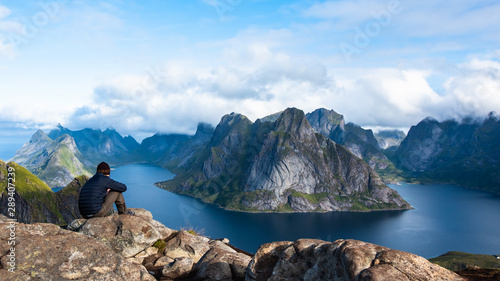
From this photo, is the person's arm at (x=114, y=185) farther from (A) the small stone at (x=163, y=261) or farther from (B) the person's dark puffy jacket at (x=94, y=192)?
(A) the small stone at (x=163, y=261)

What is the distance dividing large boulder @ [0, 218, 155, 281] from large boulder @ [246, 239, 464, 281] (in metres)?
6.60

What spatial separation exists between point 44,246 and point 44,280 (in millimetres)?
1859

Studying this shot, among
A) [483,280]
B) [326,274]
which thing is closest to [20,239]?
[326,274]

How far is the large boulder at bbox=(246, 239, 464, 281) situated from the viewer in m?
10.1

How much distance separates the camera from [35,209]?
195000 millimetres

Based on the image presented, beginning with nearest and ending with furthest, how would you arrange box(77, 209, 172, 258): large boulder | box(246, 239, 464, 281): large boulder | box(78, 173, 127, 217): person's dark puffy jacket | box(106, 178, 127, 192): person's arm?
box(246, 239, 464, 281): large boulder
box(78, 173, 127, 217): person's dark puffy jacket
box(77, 209, 172, 258): large boulder
box(106, 178, 127, 192): person's arm

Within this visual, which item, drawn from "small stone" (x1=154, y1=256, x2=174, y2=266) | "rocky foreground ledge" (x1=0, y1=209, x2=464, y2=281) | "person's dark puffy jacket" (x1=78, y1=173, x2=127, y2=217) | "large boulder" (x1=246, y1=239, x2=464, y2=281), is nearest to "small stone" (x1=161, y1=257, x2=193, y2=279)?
"rocky foreground ledge" (x1=0, y1=209, x2=464, y2=281)

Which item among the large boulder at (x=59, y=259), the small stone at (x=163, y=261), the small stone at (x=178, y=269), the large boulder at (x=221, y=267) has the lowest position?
the small stone at (x=163, y=261)

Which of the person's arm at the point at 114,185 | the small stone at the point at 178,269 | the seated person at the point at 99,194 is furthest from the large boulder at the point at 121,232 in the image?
the small stone at the point at 178,269

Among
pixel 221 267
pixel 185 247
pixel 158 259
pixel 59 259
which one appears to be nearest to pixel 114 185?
pixel 158 259

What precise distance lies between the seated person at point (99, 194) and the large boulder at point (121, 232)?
61 centimetres

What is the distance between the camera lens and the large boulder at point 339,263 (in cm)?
1006

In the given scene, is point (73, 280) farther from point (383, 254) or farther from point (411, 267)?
point (411, 267)

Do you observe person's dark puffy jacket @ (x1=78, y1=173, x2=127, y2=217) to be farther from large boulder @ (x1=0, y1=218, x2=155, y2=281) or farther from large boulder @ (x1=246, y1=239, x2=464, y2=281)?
large boulder @ (x1=246, y1=239, x2=464, y2=281)
